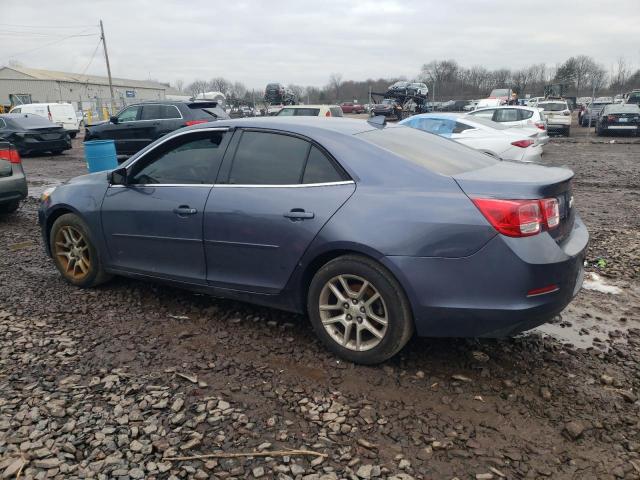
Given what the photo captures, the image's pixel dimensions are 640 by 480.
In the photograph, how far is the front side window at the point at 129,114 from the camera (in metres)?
13.8

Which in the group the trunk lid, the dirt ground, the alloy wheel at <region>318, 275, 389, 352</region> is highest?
the trunk lid

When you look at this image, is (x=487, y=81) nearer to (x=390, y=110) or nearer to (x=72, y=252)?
(x=390, y=110)

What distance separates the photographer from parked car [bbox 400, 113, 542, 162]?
9.59 meters

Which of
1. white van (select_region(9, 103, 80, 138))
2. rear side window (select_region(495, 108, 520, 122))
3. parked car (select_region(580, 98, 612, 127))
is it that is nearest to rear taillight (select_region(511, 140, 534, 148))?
rear side window (select_region(495, 108, 520, 122))

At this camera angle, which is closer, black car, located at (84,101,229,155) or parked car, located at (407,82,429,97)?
black car, located at (84,101,229,155)

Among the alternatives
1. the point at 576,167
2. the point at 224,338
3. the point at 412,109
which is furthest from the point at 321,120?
the point at 412,109

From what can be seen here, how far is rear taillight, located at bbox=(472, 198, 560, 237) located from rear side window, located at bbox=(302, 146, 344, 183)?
0.91 metres

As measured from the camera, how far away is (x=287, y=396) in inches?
114

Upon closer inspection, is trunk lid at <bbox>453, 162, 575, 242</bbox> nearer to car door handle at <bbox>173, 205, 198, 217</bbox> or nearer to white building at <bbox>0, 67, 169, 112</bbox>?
car door handle at <bbox>173, 205, 198, 217</bbox>

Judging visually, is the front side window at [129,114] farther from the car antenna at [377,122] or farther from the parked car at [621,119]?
the parked car at [621,119]

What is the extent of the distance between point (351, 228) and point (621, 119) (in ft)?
71.5

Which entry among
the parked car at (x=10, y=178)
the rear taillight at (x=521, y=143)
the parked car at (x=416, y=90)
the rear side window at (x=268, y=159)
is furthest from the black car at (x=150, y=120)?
the parked car at (x=416, y=90)

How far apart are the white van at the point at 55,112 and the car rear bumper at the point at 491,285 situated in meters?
23.8

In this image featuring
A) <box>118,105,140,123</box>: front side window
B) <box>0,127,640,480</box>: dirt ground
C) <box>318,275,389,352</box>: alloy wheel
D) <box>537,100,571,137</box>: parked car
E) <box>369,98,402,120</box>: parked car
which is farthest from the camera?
<box>369,98,402,120</box>: parked car
